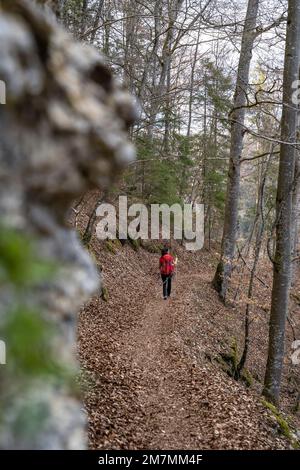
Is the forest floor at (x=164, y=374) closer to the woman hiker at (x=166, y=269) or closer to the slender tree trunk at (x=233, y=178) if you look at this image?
the woman hiker at (x=166, y=269)

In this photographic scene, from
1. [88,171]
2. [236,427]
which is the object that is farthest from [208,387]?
[88,171]

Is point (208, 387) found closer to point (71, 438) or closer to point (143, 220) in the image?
point (71, 438)

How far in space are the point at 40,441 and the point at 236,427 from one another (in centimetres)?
453

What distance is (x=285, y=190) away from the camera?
7.67 metres

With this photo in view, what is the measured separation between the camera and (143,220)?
20.1 m

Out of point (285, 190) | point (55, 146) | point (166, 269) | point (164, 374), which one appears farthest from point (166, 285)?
point (55, 146)

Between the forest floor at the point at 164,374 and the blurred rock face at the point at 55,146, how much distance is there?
3044 millimetres

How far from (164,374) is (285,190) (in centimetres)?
423

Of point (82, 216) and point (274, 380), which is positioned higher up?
point (82, 216)

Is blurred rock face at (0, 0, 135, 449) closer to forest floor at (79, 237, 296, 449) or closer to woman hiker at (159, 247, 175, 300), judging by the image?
forest floor at (79, 237, 296, 449)

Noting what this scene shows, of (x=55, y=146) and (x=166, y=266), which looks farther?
(x=166, y=266)

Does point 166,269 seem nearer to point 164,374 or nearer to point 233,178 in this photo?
point 233,178

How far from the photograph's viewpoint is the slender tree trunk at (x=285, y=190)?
24.8 ft
